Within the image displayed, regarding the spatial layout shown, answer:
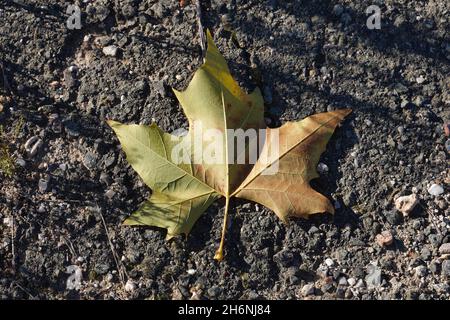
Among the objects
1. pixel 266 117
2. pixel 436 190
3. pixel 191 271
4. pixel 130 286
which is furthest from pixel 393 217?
pixel 130 286

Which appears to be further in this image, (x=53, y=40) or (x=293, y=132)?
(x=53, y=40)

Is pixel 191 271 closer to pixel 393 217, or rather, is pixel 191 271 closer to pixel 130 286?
pixel 130 286

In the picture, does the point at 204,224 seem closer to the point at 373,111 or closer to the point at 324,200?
the point at 324,200

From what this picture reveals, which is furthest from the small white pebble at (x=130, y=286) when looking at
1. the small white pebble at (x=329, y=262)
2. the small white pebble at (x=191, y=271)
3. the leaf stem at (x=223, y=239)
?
the small white pebble at (x=329, y=262)
